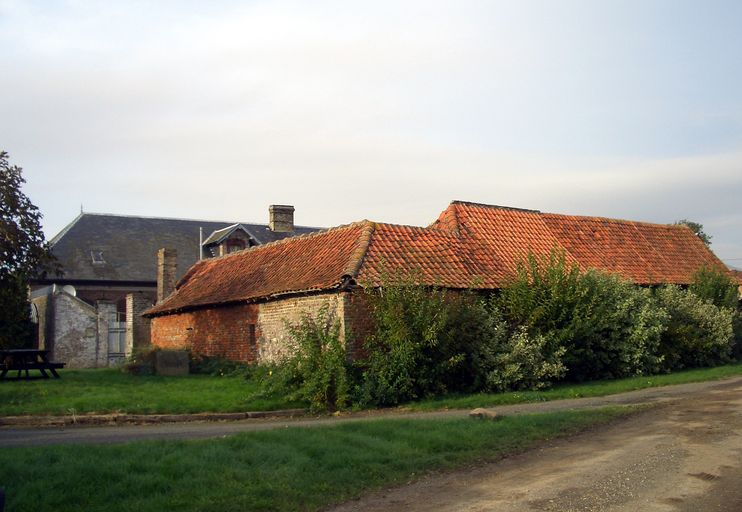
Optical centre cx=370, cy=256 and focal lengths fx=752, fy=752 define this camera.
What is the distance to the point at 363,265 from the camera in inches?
822

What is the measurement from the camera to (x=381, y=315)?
19.2 meters

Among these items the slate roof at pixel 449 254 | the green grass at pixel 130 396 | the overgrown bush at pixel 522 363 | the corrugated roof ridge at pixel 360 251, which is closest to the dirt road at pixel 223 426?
the green grass at pixel 130 396

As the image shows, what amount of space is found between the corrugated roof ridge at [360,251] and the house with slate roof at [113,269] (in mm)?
16130

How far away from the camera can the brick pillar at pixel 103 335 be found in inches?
1485

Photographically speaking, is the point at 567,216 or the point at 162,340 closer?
the point at 162,340

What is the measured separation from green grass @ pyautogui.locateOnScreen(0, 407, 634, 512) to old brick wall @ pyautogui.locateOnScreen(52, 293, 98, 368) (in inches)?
1120

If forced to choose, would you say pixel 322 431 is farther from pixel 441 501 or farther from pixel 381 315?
pixel 381 315

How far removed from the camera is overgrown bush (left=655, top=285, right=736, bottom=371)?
83.8 feet

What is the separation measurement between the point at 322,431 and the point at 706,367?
19435 millimetres

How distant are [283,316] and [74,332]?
19.5 meters

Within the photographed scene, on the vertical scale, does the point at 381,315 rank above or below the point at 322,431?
above

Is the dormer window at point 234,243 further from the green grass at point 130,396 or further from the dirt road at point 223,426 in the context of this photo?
the dirt road at point 223,426

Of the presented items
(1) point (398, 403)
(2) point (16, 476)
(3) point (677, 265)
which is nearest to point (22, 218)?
(1) point (398, 403)

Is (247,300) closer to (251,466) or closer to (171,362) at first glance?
(171,362)
